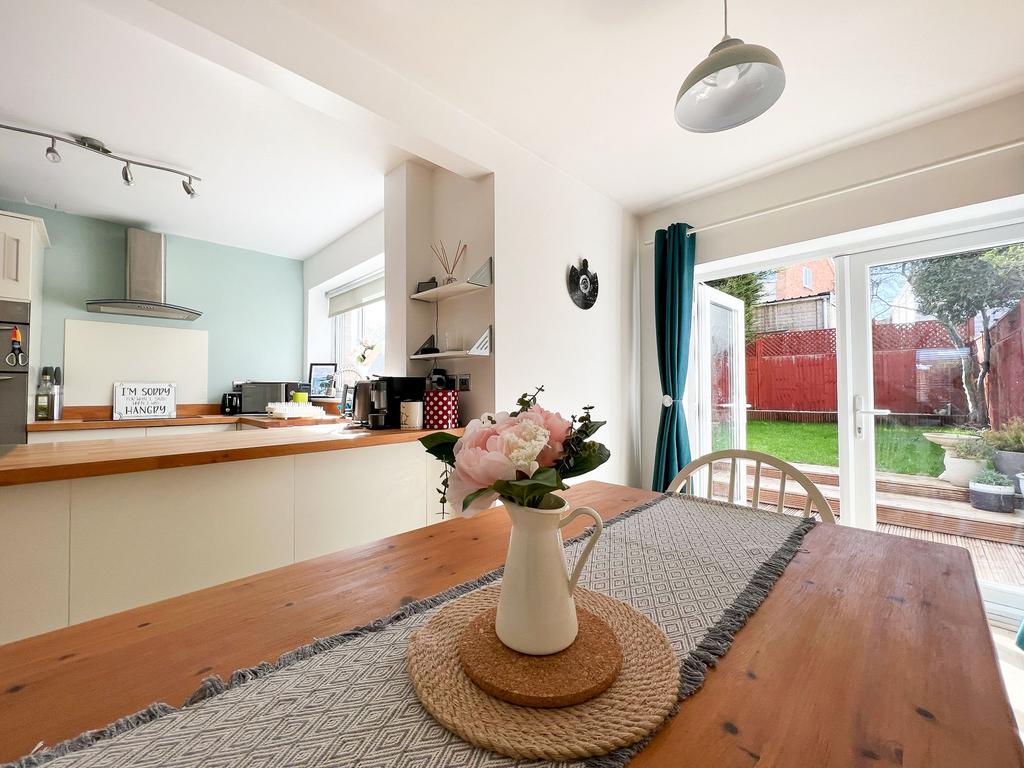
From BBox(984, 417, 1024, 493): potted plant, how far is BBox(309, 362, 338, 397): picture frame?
478 centimetres

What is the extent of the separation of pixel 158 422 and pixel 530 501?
4122mm

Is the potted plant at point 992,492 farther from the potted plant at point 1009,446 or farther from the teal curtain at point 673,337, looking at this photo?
the teal curtain at point 673,337

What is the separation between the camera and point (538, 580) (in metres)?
0.56

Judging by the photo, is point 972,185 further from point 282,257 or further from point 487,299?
point 282,257

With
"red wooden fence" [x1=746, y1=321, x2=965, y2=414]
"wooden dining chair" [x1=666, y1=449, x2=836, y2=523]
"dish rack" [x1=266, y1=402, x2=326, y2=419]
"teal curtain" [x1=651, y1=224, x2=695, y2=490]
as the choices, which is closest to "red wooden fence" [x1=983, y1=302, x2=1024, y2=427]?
"red wooden fence" [x1=746, y1=321, x2=965, y2=414]

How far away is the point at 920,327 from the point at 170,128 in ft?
13.9

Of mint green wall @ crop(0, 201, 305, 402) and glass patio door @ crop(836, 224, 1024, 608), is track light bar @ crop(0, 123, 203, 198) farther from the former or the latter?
glass patio door @ crop(836, 224, 1024, 608)

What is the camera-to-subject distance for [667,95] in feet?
6.51

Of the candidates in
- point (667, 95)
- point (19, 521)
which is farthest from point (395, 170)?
point (19, 521)

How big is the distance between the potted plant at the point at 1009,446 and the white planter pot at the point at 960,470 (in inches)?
2.7

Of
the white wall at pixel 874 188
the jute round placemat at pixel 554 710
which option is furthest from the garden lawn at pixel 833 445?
the jute round placemat at pixel 554 710

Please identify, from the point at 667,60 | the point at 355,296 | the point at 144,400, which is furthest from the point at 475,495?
the point at 144,400

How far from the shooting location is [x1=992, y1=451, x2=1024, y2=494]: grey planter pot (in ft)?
6.86

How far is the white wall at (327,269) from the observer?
12.0 feet
